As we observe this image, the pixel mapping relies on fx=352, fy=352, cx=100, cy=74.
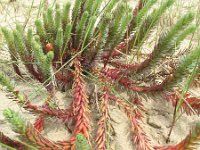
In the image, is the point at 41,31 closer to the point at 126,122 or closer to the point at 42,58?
the point at 42,58

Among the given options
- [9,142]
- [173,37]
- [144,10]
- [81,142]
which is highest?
[144,10]

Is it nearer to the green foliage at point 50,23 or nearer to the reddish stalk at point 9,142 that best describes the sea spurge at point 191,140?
the reddish stalk at point 9,142

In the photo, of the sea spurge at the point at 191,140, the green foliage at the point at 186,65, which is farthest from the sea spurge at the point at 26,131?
the green foliage at the point at 186,65

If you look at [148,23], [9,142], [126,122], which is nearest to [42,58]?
[9,142]

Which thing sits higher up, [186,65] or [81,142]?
[186,65]

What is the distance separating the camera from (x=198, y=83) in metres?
2.24

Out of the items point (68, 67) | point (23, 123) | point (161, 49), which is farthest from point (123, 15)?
point (23, 123)

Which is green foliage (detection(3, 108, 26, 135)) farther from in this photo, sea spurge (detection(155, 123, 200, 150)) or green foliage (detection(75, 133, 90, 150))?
sea spurge (detection(155, 123, 200, 150))

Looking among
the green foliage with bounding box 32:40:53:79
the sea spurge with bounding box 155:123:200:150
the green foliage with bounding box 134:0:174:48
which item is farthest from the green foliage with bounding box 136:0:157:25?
the sea spurge with bounding box 155:123:200:150

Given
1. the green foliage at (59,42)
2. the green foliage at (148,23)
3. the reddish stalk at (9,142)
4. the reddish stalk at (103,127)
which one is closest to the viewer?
the reddish stalk at (9,142)

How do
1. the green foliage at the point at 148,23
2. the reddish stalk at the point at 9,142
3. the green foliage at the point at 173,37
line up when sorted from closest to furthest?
the reddish stalk at the point at 9,142 → the green foliage at the point at 173,37 → the green foliage at the point at 148,23

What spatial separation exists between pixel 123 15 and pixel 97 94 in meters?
0.48

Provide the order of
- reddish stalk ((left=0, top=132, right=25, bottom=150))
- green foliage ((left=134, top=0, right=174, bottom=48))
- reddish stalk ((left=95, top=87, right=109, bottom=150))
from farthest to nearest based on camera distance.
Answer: green foliage ((left=134, top=0, right=174, bottom=48)) → reddish stalk ((left=95, top=87, right=109, bottom=150)) → reddish stalk ((left=0, top=132, right=25, bottom=150))

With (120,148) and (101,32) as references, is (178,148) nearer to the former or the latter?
(120,148)
